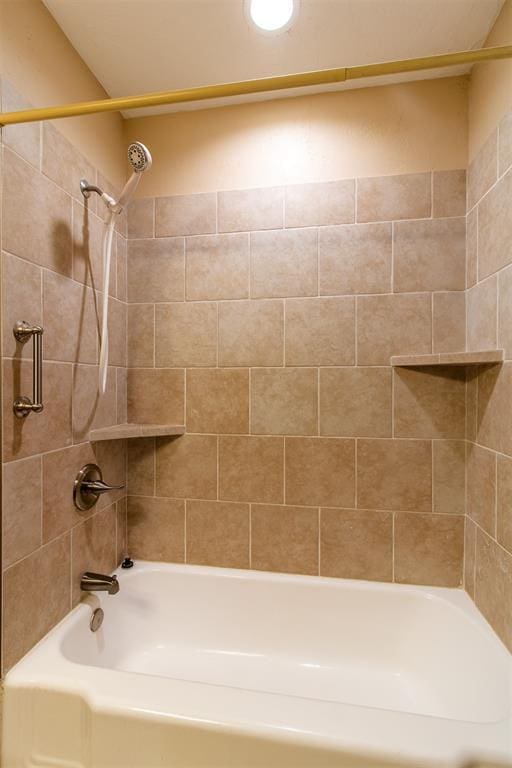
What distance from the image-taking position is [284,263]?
1.54 metres

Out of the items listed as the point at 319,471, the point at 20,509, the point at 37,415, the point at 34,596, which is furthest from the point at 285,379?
the point at 34,596

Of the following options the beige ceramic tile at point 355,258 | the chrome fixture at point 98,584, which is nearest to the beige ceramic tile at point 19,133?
the beige ceramic tile at point 355,258

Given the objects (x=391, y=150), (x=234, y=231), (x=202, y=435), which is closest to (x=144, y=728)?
(x=202, y=435)

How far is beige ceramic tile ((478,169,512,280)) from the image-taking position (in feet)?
3.72

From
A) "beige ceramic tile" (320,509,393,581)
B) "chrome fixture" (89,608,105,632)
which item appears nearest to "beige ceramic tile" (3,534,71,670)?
"chrome fixture" (89,608,105,632)

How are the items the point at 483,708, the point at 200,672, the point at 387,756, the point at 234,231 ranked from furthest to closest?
the point at 234,231
the point at 200,672
the point at 483,708
the point at 387,756

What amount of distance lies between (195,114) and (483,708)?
2288 mm

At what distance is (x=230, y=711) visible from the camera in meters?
0.89

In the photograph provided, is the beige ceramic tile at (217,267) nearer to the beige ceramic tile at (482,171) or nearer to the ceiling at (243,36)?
the ceiling at (243,36)

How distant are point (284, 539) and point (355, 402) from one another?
631 millimetres

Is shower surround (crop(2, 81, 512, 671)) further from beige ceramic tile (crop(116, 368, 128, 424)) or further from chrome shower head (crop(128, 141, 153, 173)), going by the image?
chrome shower head (crop(128, 141, 153, 173))

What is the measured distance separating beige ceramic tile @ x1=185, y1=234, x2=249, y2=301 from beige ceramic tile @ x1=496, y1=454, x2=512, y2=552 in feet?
3.55

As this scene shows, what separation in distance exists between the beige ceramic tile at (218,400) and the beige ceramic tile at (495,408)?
858 millimetres

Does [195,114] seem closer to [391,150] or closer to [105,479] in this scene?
[391,150]
